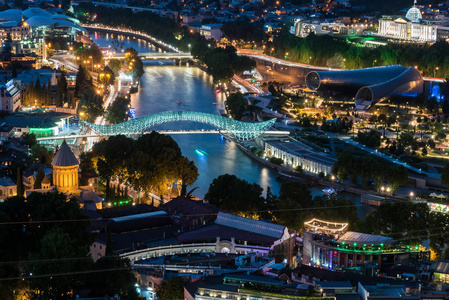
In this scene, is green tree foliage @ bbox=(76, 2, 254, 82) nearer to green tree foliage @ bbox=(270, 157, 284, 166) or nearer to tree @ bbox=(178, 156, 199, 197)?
green tree foliage @ bbox=(270, 157, 284, 166)

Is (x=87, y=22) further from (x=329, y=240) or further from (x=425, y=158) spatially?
(x=329, y=240)

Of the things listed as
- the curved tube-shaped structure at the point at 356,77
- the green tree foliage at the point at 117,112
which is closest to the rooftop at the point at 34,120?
the green tree foliage at the point at 117,112

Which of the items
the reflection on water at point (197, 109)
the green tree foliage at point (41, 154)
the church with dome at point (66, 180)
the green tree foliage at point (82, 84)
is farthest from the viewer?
the green tree foliage at point (82, 84)

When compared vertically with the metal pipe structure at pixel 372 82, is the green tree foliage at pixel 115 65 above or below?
below

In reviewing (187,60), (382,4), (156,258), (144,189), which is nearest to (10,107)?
(144,189)

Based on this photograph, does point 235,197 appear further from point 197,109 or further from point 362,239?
point 197,109

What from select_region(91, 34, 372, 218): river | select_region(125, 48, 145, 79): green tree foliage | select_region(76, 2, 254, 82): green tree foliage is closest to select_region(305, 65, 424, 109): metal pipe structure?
select_region(91, 34, 372, 218): river

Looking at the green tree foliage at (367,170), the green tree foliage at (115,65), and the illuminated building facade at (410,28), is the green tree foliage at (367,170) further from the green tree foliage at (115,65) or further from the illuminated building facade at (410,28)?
the illuminated building facade at (410,28)

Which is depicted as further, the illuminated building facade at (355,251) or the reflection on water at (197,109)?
the reflection on water at (197,109)
